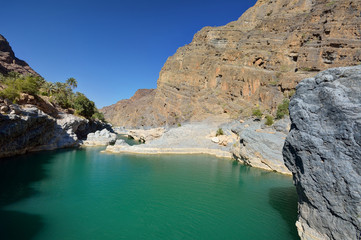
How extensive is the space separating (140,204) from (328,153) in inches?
381

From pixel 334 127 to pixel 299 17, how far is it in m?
54.3

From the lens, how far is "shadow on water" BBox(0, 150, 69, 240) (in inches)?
313

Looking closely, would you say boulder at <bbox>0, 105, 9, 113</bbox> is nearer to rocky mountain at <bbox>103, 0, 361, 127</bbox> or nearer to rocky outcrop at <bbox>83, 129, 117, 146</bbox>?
rocky outcrop at <bbox>83, 129, 117, 146</bbox>

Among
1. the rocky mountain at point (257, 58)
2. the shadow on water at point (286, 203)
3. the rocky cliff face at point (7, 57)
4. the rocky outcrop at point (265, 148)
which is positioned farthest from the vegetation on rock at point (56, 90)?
the shadow on water at point (286, 203)

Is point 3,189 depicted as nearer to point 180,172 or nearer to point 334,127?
point 180,172

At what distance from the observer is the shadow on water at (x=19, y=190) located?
26.0ft

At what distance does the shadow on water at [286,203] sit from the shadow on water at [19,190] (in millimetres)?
11862

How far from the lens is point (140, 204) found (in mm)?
11047

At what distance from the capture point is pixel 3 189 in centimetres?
1205

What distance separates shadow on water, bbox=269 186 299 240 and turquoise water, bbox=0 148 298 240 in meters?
0.04

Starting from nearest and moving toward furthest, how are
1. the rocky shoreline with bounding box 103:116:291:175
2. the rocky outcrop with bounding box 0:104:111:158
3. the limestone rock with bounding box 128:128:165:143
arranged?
1. the rocky outcrop with bounding box 0:104:111:158
2. the rocky shoreline with bounding box 103:116:291:175
3. the limestone rock with bounding box 128:128:165:143

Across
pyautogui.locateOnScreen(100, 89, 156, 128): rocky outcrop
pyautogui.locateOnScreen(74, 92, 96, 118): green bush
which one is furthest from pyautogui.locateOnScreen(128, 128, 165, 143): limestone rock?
pyautogui.locateOnScreen(100, 89, 156, 128): rocky outcrop

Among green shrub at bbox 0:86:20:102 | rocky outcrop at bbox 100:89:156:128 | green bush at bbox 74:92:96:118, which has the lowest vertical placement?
green shrub at bbox 0:86:20:102

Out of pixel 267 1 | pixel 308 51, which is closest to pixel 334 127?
pixel 308 51
